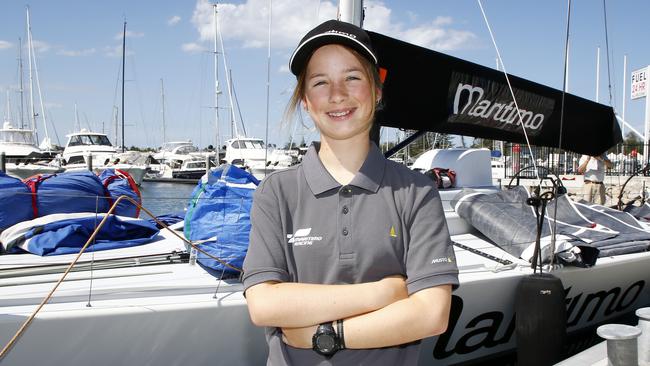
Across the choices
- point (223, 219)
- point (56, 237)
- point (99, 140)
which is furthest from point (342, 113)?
point (99, 140)

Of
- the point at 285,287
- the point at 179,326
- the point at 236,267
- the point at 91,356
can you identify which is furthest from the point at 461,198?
the point at 285,287

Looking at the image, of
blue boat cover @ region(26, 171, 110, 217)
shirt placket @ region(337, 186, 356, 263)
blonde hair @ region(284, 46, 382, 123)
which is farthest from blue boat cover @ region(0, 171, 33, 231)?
shirt placket @ region(337, 186, 356, 263)

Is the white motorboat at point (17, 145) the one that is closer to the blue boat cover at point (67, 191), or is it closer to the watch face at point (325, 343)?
the blue boat cover at point (67, 191)

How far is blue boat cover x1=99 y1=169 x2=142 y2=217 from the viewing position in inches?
197

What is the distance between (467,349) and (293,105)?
303cm

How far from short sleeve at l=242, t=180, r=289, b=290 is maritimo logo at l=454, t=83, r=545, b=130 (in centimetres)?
Result: 377

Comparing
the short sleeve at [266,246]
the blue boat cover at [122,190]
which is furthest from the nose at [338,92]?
the blue boat cover at [122,190]

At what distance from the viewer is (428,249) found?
57.5 inches

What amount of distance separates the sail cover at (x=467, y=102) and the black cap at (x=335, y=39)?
2.83 meters

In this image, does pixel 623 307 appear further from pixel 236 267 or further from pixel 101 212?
pixel 101 212

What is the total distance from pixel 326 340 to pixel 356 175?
0.50 m

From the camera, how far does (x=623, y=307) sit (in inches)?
196

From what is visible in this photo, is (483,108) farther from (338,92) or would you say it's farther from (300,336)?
(300,336)

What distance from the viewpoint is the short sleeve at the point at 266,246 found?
1.46 meters
